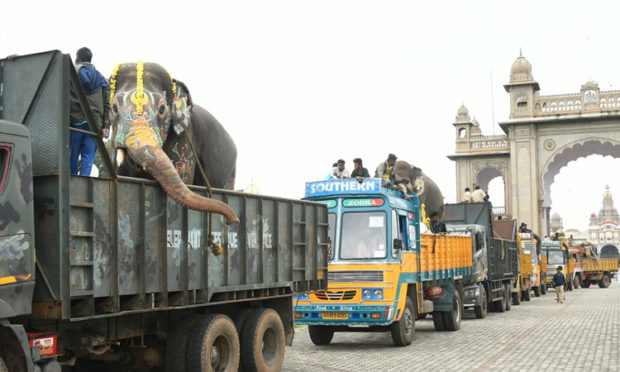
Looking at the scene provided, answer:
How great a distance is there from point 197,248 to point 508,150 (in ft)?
193

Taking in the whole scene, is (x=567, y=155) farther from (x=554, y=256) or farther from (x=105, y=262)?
(x=105, y=262)

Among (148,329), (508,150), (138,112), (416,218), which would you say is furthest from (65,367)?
(508,150)

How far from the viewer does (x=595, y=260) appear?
50.6 metres

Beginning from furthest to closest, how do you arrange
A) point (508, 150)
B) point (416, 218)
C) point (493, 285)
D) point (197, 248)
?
point (508, 150), point (493, 285), point (416, 218), point (197, 248)

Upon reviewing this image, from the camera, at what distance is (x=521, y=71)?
60.4 metres

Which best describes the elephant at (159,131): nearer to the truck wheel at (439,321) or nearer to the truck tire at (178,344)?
the truck tire at (178,344)

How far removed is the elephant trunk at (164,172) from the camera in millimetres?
7859

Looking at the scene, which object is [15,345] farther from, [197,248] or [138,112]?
[138,112]

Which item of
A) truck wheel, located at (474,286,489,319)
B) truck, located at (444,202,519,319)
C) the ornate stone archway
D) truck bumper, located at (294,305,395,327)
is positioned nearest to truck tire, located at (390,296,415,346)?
truck bumper, located at (294,305,395,327)

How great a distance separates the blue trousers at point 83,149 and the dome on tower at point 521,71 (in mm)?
55894

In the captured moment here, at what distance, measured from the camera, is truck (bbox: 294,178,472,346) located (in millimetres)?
13586

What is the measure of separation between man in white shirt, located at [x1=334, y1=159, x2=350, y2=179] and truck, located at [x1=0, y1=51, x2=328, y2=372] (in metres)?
6.10

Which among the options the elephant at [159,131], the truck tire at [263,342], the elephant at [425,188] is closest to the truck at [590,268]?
the elephant at [425,188]

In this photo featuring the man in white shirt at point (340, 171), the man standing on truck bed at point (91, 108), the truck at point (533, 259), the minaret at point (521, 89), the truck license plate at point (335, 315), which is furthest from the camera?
the minaret at point (521, 89)
